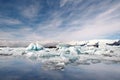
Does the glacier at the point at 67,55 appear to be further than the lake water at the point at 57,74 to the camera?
Yes

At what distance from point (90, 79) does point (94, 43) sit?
3276 cm

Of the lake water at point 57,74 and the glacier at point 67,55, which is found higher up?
the glacier at point 67,55

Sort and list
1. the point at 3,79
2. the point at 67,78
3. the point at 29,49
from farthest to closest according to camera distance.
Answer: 1. the point at 29,49
2. the point at 67,78
3. the point at 3,79

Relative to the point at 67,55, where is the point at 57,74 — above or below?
below

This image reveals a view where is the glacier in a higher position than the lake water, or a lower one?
higher

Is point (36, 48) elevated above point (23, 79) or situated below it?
above

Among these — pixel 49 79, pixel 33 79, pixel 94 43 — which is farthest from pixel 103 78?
pixel 94 43

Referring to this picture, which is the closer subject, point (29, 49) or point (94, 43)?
point (29, 49)

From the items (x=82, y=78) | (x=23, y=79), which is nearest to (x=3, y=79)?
(x=23, y=79)

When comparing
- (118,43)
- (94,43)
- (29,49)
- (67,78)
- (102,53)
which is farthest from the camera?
(94,43)

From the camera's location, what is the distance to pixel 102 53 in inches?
765

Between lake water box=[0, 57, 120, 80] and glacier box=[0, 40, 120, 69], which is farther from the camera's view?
glacier box=[0, 40, 120, 69]

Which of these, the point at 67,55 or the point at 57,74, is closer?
the point at 57,74

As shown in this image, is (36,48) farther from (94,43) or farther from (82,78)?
(94,43)
